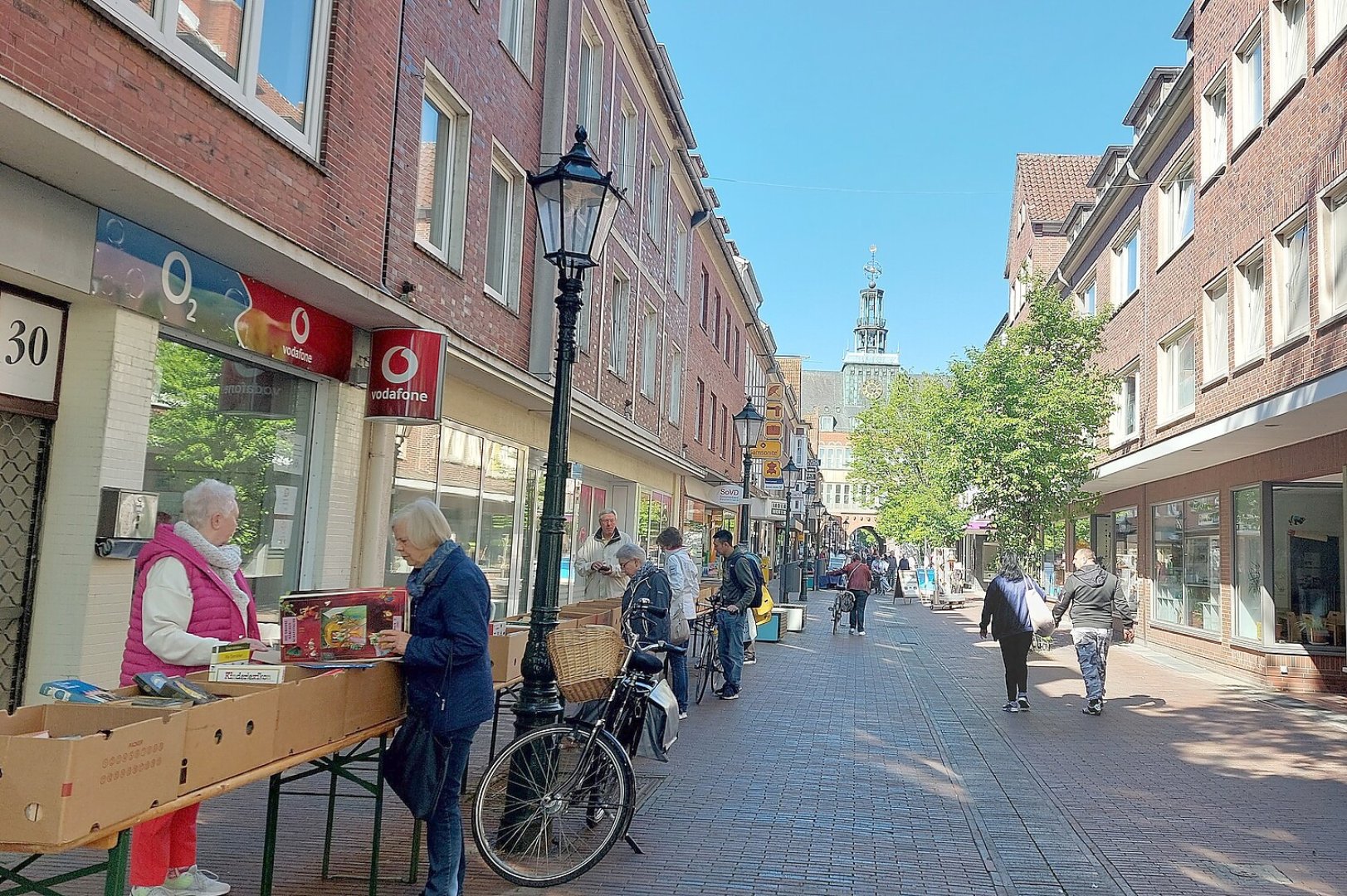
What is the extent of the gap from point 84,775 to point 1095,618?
11.5 metres

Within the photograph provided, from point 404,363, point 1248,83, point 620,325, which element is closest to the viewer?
point 404,363

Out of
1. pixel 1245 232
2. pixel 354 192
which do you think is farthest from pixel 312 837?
pixel 1245 232

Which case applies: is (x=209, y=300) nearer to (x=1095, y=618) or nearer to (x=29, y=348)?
(x=29, y=348)

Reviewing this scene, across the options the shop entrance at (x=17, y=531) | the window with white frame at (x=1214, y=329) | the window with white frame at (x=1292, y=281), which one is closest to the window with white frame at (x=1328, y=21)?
the window with white frame at (x=1292, y=281)

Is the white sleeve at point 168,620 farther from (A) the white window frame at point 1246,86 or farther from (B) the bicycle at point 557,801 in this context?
(A) the white window frame at point 1246,86

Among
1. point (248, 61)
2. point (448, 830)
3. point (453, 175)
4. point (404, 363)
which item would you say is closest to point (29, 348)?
point (248, 61)

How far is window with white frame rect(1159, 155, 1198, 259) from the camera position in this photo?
1955cm

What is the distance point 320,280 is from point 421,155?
10.6 feet

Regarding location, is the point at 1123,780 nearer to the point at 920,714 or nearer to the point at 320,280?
the point at 920,714

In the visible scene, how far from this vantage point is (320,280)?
8570 mm

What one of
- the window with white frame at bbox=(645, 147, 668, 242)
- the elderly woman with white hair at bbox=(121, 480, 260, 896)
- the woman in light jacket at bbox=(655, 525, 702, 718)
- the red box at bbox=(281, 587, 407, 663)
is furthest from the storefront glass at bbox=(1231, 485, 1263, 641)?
the elderly woman with white hair at bbox=(121, 480, 260, 896)

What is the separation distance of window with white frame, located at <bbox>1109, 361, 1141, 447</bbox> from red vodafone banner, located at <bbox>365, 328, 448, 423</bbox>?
17.0 m

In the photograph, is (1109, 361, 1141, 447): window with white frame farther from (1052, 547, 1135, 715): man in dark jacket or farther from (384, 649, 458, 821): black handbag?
(384, 649, 458, 821): black handbag

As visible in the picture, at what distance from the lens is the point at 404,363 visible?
10.2 metres
